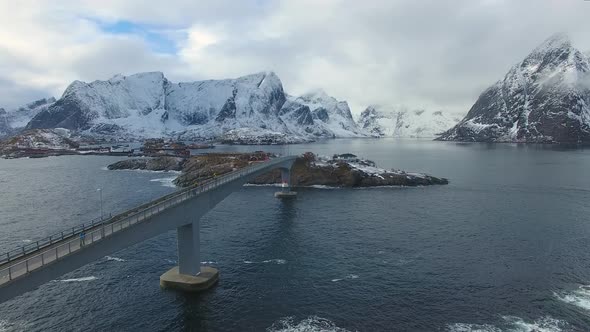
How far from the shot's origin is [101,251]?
134 feet

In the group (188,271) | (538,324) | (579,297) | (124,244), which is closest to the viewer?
(124,244)

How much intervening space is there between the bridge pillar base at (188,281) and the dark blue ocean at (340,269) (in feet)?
4.90

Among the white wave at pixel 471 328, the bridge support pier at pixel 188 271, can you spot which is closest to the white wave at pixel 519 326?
the white wave at pixel 471 328

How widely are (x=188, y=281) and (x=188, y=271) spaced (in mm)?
1896

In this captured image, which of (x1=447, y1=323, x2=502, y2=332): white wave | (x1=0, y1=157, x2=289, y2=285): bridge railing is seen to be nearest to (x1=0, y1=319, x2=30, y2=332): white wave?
(x1=0, y1=157, x2=289, y2=285): bridge railing

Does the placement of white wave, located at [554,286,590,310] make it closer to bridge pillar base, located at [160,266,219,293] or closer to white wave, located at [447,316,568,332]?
white wave, located at [447,316,568,332]

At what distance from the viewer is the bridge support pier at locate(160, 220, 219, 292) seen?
5416 centimetres

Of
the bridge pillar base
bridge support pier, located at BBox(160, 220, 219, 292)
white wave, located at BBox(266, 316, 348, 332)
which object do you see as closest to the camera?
white wave, located at BBox(266, 316, 348, 332)

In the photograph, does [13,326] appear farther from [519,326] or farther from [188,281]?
[519,326]

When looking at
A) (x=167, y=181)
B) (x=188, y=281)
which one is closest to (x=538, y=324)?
(x=188, y=281)

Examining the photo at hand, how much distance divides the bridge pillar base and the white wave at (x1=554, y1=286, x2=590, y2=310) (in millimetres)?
44502

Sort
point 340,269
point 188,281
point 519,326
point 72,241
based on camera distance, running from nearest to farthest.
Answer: point 72,241 → point 519,326 → point 188,281 → point 340,269

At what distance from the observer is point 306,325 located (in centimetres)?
4588

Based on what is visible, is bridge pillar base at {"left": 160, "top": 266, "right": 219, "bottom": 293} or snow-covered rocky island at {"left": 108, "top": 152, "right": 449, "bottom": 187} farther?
snow-covered rocky island at {"left": 108, "top": 152, "right": 449, "bottom": 187}
